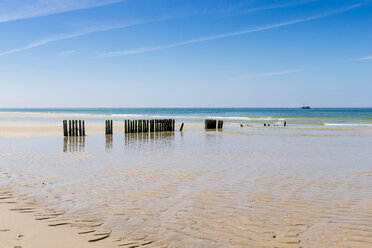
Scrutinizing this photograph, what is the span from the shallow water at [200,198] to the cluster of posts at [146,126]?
1334 cm

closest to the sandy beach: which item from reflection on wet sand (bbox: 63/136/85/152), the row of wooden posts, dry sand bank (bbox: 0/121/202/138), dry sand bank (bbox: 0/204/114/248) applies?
dry sand bank (bbox: 0/204/114/248)

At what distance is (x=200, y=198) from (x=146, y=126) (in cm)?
2116

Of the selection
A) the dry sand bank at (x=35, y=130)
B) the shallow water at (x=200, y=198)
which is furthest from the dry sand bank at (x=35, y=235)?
the dry sand bank at (x=35, y=130)

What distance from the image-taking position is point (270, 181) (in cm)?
941

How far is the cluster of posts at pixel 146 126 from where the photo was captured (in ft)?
88.6

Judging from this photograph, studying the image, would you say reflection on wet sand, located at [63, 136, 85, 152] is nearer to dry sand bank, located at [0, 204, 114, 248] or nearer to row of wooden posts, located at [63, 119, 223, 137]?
row of wooden posts, located at [63, 119, 223, 137]

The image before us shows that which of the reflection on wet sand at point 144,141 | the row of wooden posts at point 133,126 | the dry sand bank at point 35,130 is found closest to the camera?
the reflection on wet sand at point 144,141

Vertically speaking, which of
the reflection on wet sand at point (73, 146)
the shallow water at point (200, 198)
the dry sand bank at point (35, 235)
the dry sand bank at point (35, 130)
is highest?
the dry sand bank at point (35, 235)

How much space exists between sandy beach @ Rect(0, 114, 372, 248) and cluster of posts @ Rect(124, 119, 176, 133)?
1403 centimetres

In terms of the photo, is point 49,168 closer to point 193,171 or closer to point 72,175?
point 72,175

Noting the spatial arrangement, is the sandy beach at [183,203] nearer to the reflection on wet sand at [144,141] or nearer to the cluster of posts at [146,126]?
the reflection on wet sand at [144,141]

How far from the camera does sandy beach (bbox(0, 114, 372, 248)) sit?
5.18 meters

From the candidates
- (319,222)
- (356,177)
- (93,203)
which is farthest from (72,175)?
(356,177)

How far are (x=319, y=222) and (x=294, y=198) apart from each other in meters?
1.63
